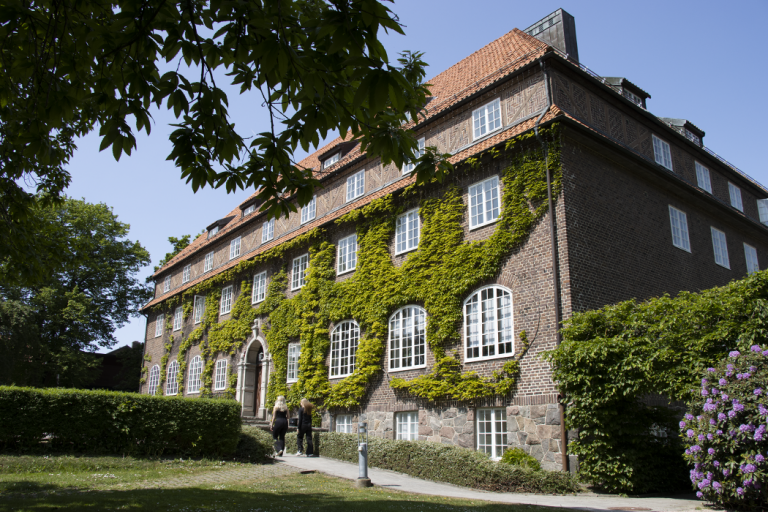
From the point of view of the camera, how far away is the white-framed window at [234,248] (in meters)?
28.7

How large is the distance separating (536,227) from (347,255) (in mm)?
8015

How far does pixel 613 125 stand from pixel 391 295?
8293 millimetres

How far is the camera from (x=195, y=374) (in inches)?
1143

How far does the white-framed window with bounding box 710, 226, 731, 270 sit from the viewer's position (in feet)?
62.4

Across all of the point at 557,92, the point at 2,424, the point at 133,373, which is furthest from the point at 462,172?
the point at 133,373

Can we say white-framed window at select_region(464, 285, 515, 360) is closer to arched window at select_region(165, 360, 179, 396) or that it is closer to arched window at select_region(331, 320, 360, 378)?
arched window at select_region(331, 320, 360, 378)

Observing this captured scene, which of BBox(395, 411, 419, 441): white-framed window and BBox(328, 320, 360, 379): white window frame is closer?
BBox(395, 411, 419, 441): white-framed window

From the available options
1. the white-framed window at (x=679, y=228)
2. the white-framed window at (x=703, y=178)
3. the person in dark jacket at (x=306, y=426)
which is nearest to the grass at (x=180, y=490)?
the person in dark jacket at (x=306, y=426)

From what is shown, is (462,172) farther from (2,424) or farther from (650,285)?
(2,424)

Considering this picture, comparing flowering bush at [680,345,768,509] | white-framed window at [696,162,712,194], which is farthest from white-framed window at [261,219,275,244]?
flowering bush at [680,345,768,509]

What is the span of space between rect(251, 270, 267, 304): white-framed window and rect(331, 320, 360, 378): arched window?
618 centimetres

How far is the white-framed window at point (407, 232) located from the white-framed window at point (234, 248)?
1301 cm

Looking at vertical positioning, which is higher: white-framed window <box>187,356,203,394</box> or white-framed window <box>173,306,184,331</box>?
white-framed window <box>173,306,184,331</box>

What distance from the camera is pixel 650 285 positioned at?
612 inches
